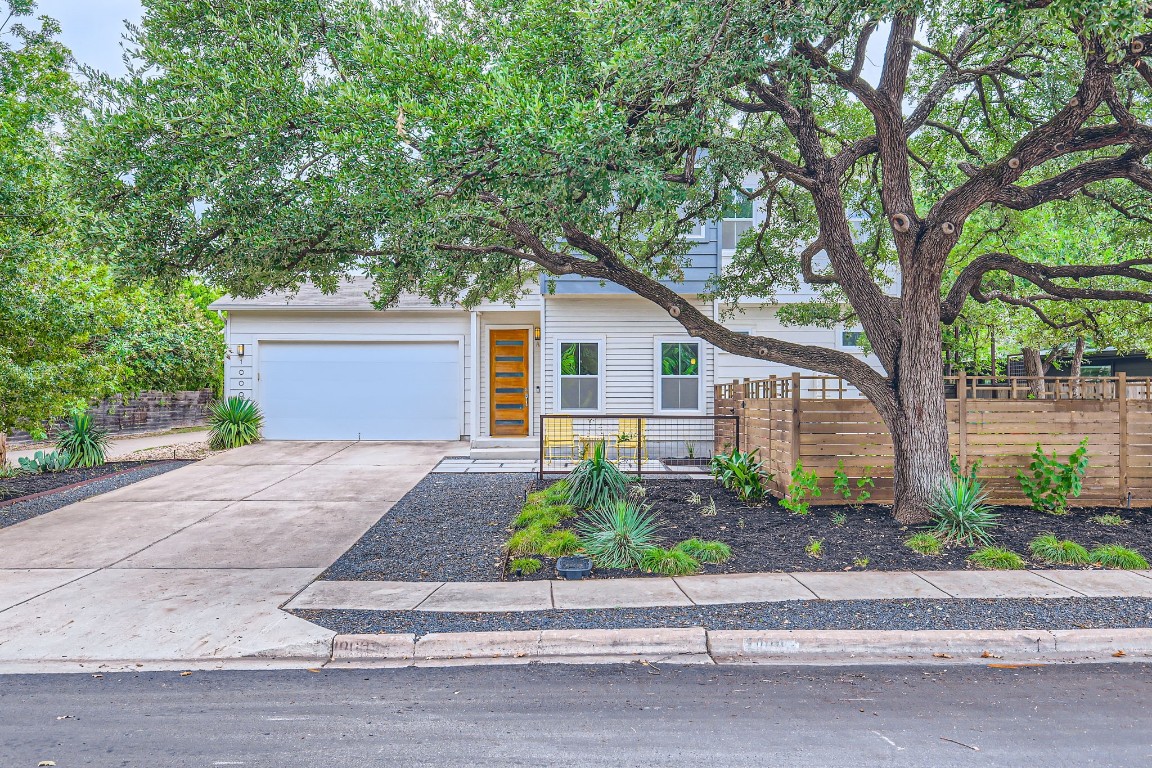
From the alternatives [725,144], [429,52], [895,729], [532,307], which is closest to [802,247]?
[532,307]

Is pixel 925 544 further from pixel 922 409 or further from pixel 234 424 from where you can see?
pixel 234 424

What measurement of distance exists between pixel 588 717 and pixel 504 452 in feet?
31.2

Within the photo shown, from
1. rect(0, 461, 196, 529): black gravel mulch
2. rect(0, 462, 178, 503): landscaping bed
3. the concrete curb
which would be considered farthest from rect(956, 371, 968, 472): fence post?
rect(0, 462, 178, 503): landscaping bed

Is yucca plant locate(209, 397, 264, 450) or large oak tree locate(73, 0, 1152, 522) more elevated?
large oak tree locate(73, 0, 1152, 522)

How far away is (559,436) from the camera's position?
1275 centimetres

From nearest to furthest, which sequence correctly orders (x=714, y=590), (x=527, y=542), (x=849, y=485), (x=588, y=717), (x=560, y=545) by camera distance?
(x=588, y=717), (x=714, y=590), (x=560, y=545), (x=527, y=542), (x=849, y=485)

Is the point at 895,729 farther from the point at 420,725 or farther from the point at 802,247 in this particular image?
the point at 802,247

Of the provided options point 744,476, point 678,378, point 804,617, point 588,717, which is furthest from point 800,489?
point 678,378

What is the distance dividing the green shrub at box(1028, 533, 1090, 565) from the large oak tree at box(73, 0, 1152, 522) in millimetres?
1095

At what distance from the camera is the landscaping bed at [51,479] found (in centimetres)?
997

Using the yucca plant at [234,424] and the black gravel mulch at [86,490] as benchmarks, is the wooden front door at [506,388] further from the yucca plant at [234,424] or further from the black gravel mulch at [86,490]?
the black gravel mulch at [86,490]

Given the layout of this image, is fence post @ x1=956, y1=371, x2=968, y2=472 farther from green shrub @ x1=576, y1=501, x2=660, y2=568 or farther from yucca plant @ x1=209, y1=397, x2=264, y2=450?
yucca plant @ x1=209, y1=397, x2=264, y2=450

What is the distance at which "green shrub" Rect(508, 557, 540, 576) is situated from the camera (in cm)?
604

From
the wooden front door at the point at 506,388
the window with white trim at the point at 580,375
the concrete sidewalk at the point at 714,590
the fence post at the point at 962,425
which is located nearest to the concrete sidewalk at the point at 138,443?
the wooden front door at the point at 506,388
